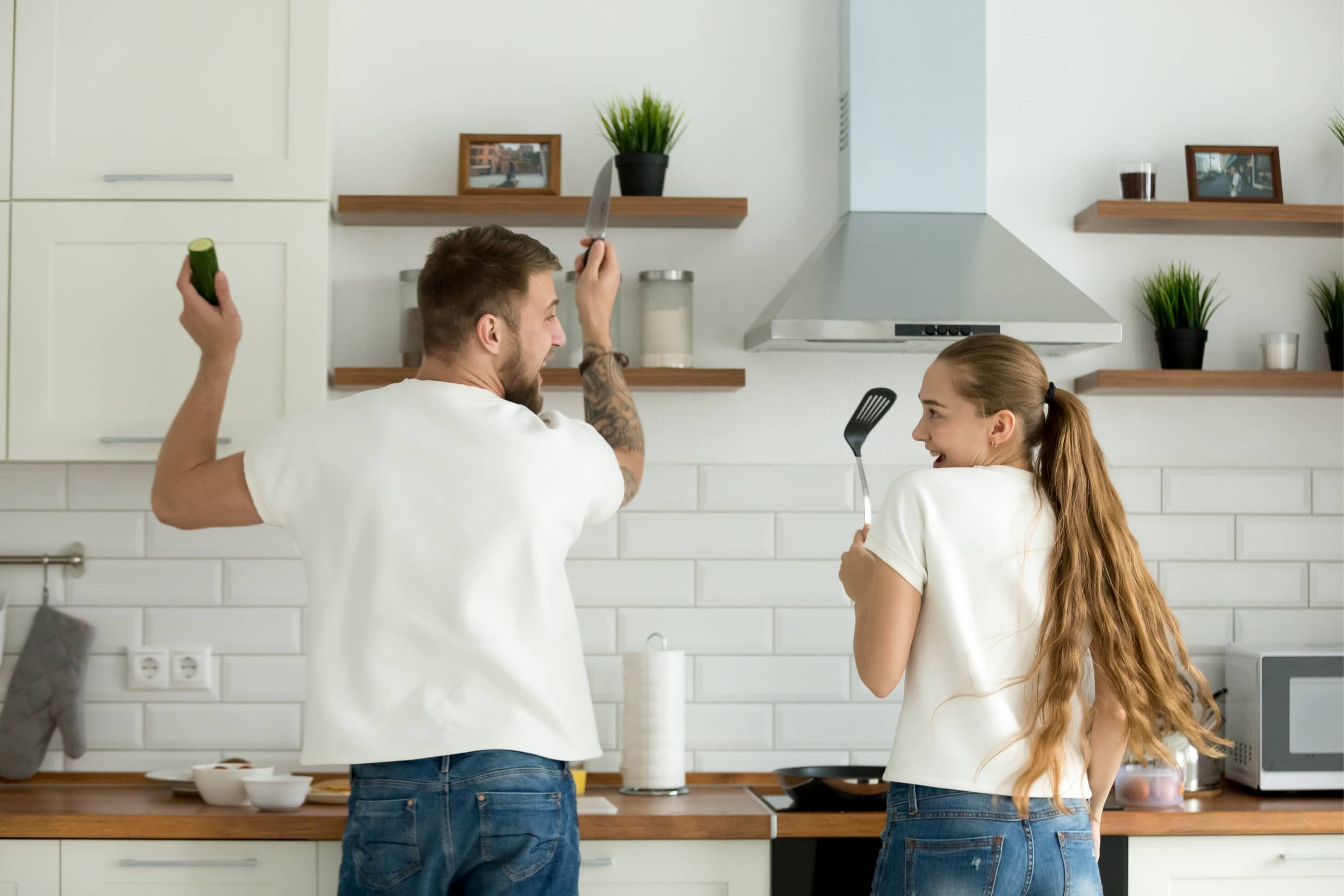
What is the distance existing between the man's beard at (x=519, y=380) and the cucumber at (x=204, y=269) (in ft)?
1.38

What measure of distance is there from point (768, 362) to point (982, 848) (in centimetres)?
140

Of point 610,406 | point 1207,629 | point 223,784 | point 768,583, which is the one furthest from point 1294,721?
point 223,784

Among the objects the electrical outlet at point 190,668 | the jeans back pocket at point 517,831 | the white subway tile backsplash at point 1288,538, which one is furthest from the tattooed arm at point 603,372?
the white subway tile backsplash at point 1288,538

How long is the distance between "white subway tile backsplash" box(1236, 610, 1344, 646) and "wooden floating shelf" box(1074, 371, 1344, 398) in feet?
1.63

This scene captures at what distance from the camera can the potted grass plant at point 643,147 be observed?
2654 mm

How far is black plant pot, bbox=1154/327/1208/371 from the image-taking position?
2725 mm

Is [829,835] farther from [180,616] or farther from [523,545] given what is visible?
[180,616]

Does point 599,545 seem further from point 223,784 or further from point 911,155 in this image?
point 911,155

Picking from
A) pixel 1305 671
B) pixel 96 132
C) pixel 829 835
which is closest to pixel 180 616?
pixel 96 132

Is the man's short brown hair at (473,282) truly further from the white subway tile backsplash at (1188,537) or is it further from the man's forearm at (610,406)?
the white subway tile backsplash at (1188,537)

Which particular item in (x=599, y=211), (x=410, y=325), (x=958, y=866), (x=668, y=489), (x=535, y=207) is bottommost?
(x=958, y=866)

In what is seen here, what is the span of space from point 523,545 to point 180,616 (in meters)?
1.45

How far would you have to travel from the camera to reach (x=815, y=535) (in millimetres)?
2791

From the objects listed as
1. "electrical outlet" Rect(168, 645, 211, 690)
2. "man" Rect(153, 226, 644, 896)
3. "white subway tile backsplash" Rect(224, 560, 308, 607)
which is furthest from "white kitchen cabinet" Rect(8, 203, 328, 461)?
"man" Rect(153, 226, 644, 896)
